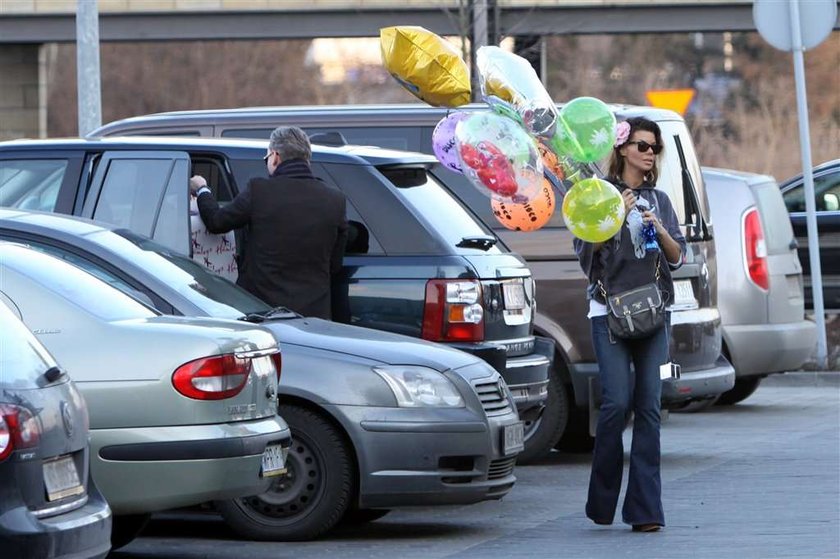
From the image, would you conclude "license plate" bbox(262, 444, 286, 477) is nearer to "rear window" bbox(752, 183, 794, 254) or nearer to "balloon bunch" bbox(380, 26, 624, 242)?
"balloon bunch" bbox(380, 26, 624, 242)

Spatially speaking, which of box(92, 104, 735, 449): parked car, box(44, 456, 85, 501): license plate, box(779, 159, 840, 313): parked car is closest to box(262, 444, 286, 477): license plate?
box(44, 456, 85, 501): license plate

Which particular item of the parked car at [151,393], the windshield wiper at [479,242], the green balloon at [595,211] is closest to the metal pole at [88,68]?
the windshield wiper at [479,242]

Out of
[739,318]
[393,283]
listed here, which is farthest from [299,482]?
[739,318]

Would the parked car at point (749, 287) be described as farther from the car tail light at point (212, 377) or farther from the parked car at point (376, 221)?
the car tail light at point (212, 377)

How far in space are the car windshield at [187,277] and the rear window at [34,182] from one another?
1668mm

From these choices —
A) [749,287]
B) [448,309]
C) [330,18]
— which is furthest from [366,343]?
[330,18]

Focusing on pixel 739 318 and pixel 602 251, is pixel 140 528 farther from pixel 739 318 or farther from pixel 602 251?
pixel 739 318

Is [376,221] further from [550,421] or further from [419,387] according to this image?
[550,421]

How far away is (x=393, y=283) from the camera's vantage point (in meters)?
9.41

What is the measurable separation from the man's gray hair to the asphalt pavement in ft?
6.27

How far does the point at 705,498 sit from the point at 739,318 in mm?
4225

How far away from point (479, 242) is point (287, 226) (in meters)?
1.01

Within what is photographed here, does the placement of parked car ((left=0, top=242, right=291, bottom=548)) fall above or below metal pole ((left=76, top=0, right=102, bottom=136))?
below

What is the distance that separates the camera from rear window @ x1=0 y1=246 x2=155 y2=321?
24.2ft
